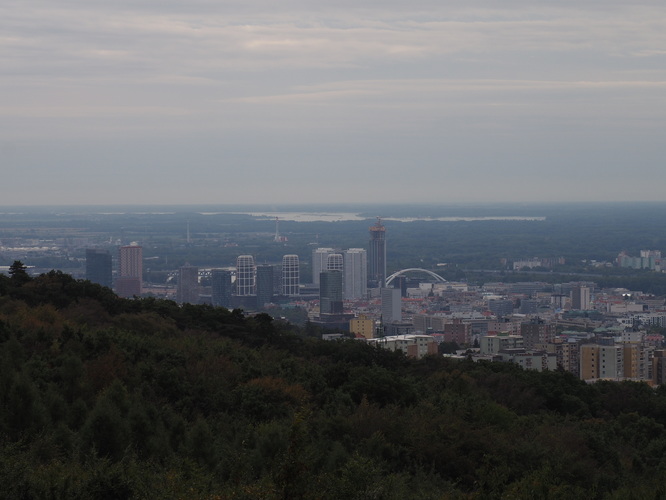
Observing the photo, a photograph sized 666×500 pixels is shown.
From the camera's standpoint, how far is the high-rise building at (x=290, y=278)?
88062 millimetres

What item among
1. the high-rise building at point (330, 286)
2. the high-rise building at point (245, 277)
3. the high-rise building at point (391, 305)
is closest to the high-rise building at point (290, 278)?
the high-rise building at point (245, 277)

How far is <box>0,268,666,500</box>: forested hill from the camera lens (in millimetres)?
10156

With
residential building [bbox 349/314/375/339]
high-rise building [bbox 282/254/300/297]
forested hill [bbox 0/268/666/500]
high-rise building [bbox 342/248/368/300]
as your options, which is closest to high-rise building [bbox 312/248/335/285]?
high-rise building [bbox 342/248/368/300]

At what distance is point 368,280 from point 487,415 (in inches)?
3192

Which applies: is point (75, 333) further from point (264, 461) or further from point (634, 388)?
point (634, 388)

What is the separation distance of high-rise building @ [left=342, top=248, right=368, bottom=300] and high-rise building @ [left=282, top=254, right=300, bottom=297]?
4.47 meters

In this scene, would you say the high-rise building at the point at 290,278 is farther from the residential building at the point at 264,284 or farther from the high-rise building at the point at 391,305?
the high-rise building at the point at 391,305

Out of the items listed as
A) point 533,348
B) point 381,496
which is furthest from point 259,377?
point 533,348

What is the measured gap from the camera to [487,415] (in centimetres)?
1792

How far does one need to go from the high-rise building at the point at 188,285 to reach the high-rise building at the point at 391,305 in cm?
1376

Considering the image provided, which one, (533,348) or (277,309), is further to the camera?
(277,309)

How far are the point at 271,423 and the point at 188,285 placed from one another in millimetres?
66717

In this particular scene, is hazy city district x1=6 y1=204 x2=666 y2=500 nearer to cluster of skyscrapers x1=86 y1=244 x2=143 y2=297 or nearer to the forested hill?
the forested hill

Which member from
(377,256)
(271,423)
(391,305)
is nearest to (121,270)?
(391,305)
